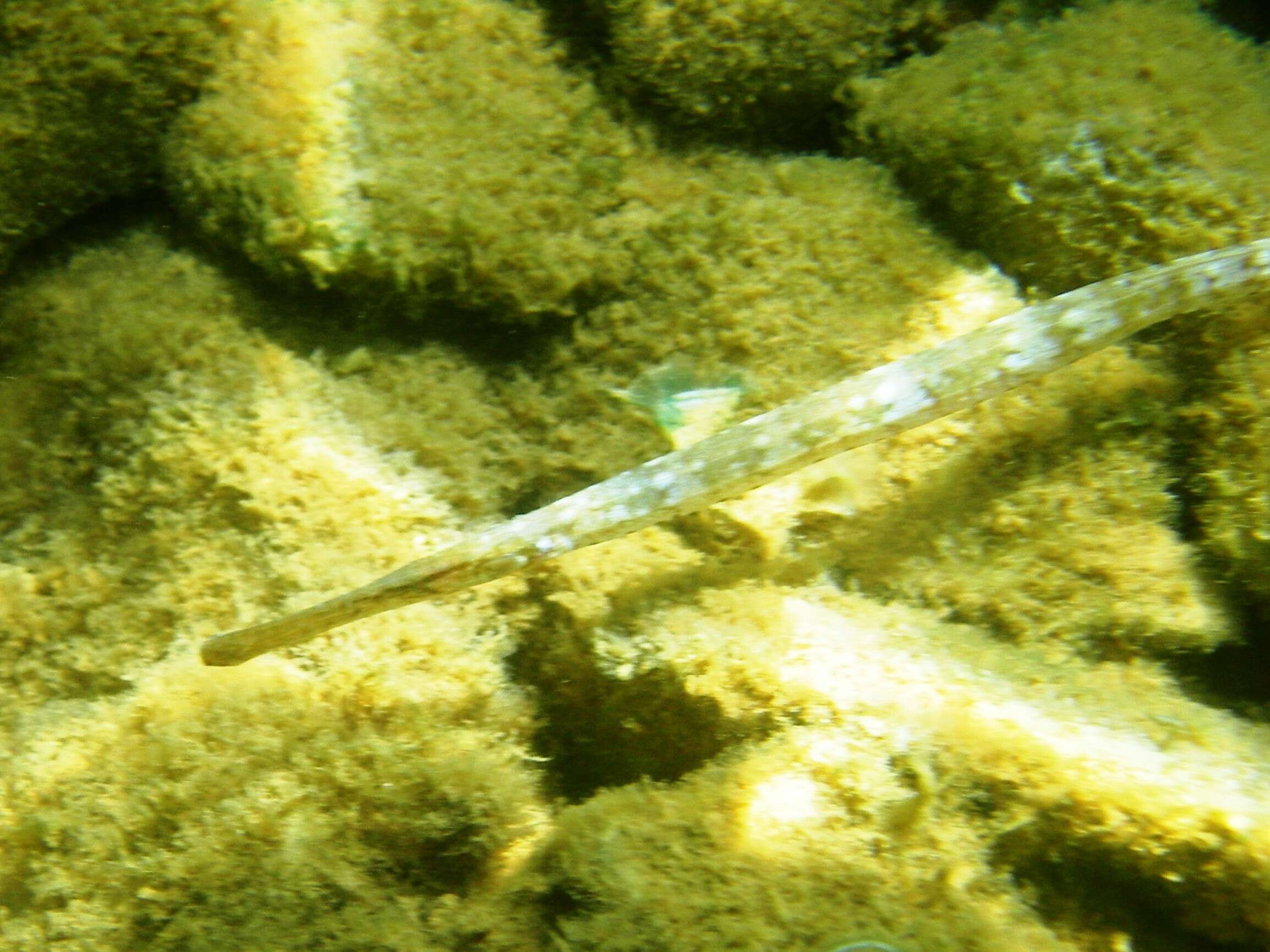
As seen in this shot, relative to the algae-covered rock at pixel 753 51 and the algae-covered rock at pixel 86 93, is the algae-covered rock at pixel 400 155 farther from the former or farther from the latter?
the algae-covered rock at pixel 753 51

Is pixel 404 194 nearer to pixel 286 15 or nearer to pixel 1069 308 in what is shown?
pixel 286 15

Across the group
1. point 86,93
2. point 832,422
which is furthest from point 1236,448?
point 86,93

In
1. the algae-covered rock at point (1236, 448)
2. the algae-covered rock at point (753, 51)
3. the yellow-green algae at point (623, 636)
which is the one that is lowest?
the yellow-green algae at point (623, 636)

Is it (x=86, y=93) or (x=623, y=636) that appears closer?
(x=623, y=636)

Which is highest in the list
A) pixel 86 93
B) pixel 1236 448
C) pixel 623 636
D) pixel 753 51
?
pixel 753 51

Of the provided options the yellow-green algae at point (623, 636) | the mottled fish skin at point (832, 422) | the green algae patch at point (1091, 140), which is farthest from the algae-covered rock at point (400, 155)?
the green algae patch at point (1091, 140)

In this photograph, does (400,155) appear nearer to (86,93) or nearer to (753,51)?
(86,93)

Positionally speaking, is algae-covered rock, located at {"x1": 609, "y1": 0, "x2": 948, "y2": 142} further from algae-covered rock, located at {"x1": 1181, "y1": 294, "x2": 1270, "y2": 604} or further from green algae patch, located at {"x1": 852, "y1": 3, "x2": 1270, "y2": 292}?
algae-covered rock, located at {"x1": 1181, "y1": 294, "x2": 1270, "y2": 604}

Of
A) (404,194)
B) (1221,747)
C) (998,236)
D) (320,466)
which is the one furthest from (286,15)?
(1221,747)
